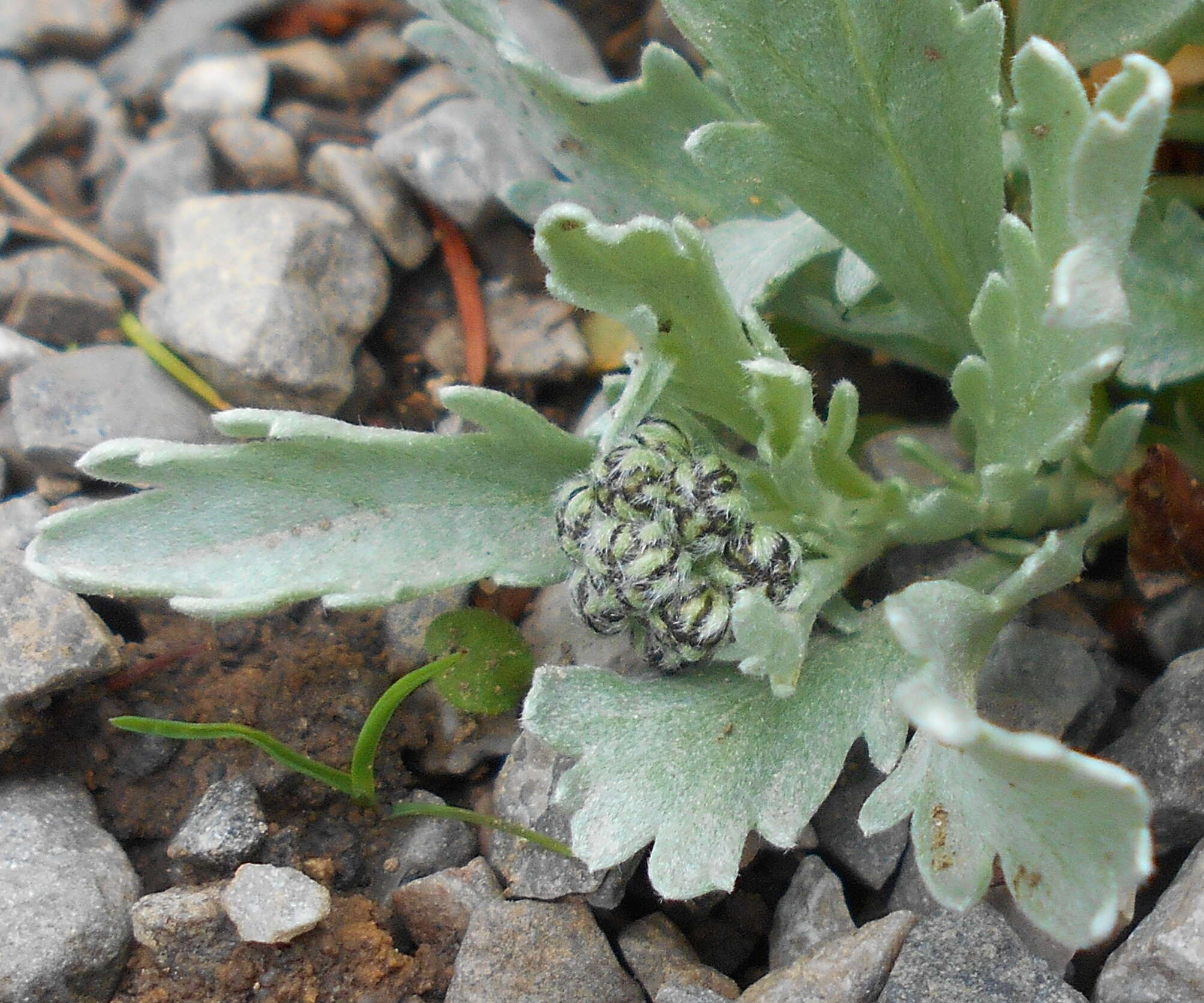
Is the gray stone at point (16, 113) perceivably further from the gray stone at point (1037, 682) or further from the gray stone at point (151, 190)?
the gray stone at point (1037, 682)

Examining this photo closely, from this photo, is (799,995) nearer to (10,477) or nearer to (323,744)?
(323,744)

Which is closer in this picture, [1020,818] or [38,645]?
[1020,818]

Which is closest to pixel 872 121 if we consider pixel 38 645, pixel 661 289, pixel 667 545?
pixel 661 289

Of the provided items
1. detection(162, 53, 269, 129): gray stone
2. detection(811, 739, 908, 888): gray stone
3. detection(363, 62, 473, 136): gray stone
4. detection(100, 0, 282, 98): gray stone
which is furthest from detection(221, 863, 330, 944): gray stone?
detection(100, 0, 282, 98): gray stone

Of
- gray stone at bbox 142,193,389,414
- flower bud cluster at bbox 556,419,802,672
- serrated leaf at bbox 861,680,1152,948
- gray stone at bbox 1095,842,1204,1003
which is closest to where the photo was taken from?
serrated leaf at bbox 861,680,1152,948

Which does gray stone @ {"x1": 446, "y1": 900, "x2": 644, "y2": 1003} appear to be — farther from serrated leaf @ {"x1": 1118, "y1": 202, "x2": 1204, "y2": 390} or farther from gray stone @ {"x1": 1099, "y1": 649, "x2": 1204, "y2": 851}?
serrated leaf @ {"x1": 1118, "y1": 202, "x2": 1204, "y2": 390}

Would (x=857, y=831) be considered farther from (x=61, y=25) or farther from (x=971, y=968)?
(x=61, y=25)

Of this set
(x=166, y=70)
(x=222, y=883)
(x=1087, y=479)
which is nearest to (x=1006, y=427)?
(x=1087, y=479)
